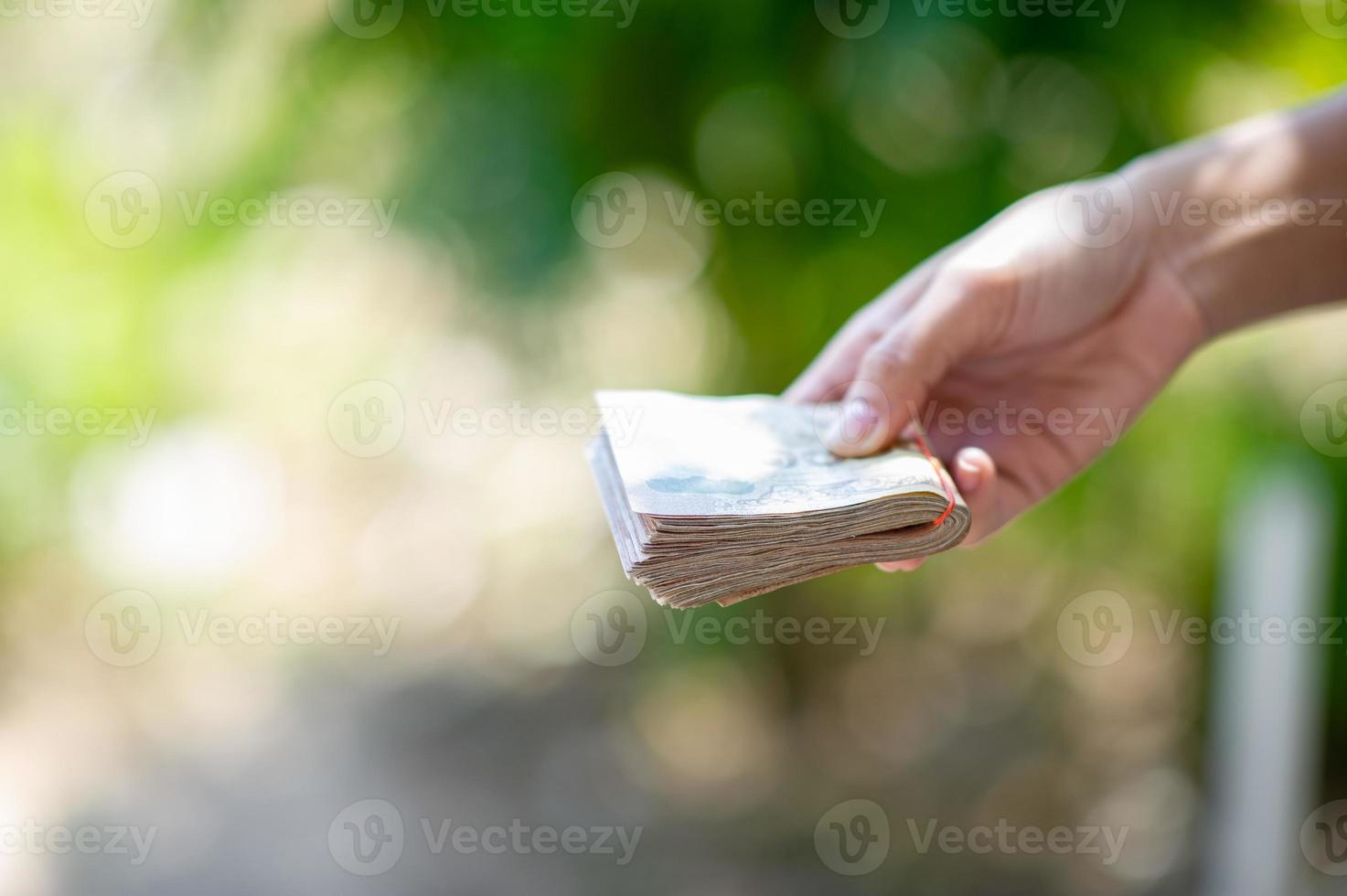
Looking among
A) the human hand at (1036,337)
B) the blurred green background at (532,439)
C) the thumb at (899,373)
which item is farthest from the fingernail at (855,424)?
the blurred green background at (532,439)

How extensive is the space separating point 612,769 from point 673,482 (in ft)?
7.28

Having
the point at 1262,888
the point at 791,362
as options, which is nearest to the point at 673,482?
the point at 791,362

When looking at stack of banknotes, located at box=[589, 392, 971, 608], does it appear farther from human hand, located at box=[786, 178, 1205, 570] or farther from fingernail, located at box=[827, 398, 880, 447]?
human hand, located at box=[786, 178, 1205, 570]

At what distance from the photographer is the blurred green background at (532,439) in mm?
2799

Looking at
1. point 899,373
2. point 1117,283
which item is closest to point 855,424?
point 899,373

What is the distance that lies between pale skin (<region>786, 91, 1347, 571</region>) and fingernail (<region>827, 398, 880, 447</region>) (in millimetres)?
142

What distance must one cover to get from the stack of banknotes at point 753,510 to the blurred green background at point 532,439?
1533 mm

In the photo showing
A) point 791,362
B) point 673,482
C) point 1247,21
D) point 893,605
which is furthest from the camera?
point 893,605

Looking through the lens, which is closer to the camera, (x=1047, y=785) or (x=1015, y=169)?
(x=1015, y=169)

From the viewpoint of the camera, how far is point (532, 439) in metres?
3.67

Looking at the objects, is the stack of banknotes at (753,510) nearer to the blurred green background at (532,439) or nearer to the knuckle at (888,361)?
the knuckle at (888,361)

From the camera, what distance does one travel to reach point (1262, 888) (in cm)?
280

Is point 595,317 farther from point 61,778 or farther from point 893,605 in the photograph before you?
point 61,778

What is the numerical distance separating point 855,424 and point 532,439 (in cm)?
236
